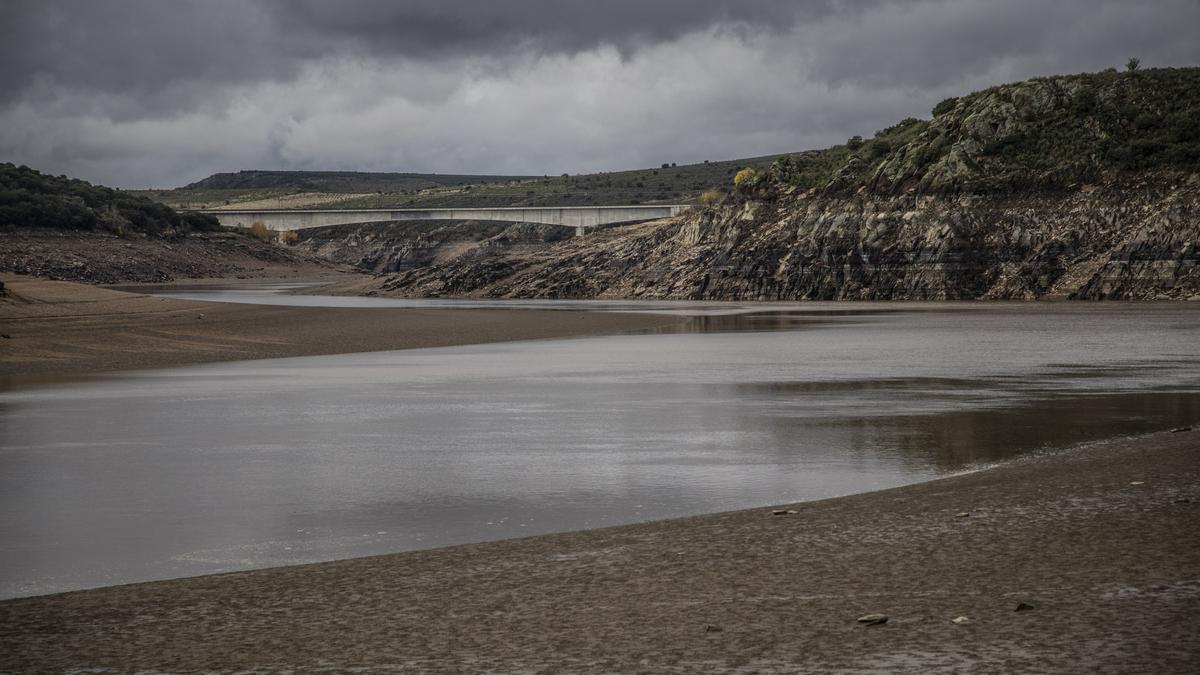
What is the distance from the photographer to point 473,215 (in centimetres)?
15950

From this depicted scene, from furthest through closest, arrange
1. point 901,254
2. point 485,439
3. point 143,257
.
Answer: point 143,257 < point 901,254 < point 485,439

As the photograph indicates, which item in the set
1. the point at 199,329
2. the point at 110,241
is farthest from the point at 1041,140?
the point at 110,241

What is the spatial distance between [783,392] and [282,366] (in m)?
14.4

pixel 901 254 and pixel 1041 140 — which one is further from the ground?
pixel 1041 140

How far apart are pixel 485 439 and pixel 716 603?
1060 centimetres

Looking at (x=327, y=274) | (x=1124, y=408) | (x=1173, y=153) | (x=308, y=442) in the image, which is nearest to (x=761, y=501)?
(x=308, y=442)

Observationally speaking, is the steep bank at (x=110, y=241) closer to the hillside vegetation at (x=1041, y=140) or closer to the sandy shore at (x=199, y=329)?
the sandy shore at (x=199, y=329)

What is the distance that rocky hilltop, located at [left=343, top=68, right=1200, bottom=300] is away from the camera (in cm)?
7719

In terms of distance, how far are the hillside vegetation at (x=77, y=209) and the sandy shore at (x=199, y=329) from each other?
73175mm

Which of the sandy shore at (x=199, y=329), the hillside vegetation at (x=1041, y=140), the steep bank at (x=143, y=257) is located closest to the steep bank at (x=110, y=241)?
the steep bank at (x=143, y=257)

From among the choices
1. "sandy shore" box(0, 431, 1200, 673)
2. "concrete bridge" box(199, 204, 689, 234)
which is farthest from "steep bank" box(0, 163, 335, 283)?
"sandy shore" box(0, 431, 1200, 673)

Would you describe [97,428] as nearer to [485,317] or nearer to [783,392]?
[783,392]

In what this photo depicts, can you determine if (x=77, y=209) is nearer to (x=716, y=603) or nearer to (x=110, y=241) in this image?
(x=110, y=241)

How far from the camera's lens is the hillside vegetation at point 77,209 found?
12975cm
